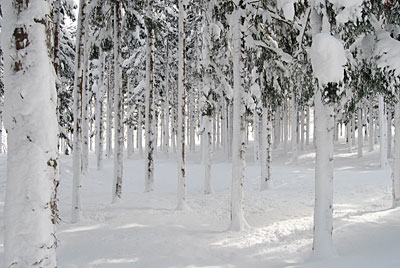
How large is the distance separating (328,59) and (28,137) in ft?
15.2

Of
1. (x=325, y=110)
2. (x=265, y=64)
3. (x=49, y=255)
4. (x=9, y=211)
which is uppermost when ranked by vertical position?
(x=265, y=64)

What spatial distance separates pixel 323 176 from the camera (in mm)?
6305

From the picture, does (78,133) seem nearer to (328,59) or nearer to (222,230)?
(222,230)

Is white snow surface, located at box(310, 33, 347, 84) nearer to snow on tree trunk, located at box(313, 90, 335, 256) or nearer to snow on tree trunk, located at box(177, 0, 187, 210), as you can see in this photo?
snow on tree trunk, located at box(313, 90, 335, 256)

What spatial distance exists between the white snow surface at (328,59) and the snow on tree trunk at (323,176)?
88cm

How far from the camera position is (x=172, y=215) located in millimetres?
9984

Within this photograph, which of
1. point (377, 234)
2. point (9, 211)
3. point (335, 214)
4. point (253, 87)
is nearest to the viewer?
point (9, 211)

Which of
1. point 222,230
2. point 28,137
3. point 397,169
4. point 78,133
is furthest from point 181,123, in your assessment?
point 28,137

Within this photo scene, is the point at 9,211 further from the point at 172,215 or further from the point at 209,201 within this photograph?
the point at 209,201

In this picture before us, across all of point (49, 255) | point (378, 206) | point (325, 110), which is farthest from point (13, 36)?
point (378, 206)

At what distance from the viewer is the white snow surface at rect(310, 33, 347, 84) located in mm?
5332

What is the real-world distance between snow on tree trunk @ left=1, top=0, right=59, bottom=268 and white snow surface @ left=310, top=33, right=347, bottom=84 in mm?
4238

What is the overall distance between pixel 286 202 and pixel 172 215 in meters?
4.22

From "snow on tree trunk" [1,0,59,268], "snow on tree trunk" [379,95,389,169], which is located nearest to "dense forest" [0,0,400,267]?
"snow on tree trunk" [1,0,59,268]
